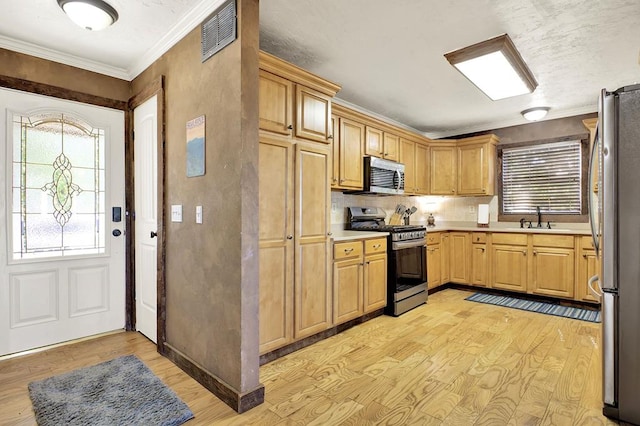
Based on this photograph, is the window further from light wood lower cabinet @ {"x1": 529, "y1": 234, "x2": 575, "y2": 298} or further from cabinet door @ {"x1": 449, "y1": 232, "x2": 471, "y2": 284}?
cabinet door @ {"x1": 449, "y1": 232, "x2": 471, "y2": 284}

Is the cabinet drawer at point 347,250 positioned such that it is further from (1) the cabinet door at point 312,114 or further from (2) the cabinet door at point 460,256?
(2) the cabinet door at point 460,256

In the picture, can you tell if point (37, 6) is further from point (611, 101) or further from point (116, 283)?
point (611, 101)

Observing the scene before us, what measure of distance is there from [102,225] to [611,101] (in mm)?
3906

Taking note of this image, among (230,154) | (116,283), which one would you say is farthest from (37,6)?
(116,283)

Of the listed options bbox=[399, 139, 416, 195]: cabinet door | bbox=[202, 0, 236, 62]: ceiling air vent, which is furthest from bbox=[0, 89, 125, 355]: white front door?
bbox=[399, 139, 416, 195]: cabinet door

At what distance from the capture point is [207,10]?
7.25ft

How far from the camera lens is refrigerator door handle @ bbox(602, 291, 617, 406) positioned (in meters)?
1.92

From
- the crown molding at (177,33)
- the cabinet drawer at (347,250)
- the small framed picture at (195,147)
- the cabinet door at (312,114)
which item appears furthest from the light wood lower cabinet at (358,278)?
the crown molding at (177,33)

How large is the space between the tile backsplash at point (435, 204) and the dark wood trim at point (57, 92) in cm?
265

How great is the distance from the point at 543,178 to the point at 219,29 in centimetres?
467

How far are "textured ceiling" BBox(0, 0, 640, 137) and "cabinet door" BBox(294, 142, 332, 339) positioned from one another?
859mm

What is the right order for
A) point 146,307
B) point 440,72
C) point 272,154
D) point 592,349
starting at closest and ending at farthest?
point 272,154
point 592,349
point 146,307
point 440,72

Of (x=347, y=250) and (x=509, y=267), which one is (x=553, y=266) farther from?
(x=347, y=250)

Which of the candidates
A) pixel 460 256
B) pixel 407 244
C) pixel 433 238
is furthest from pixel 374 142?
pixel 460 256
